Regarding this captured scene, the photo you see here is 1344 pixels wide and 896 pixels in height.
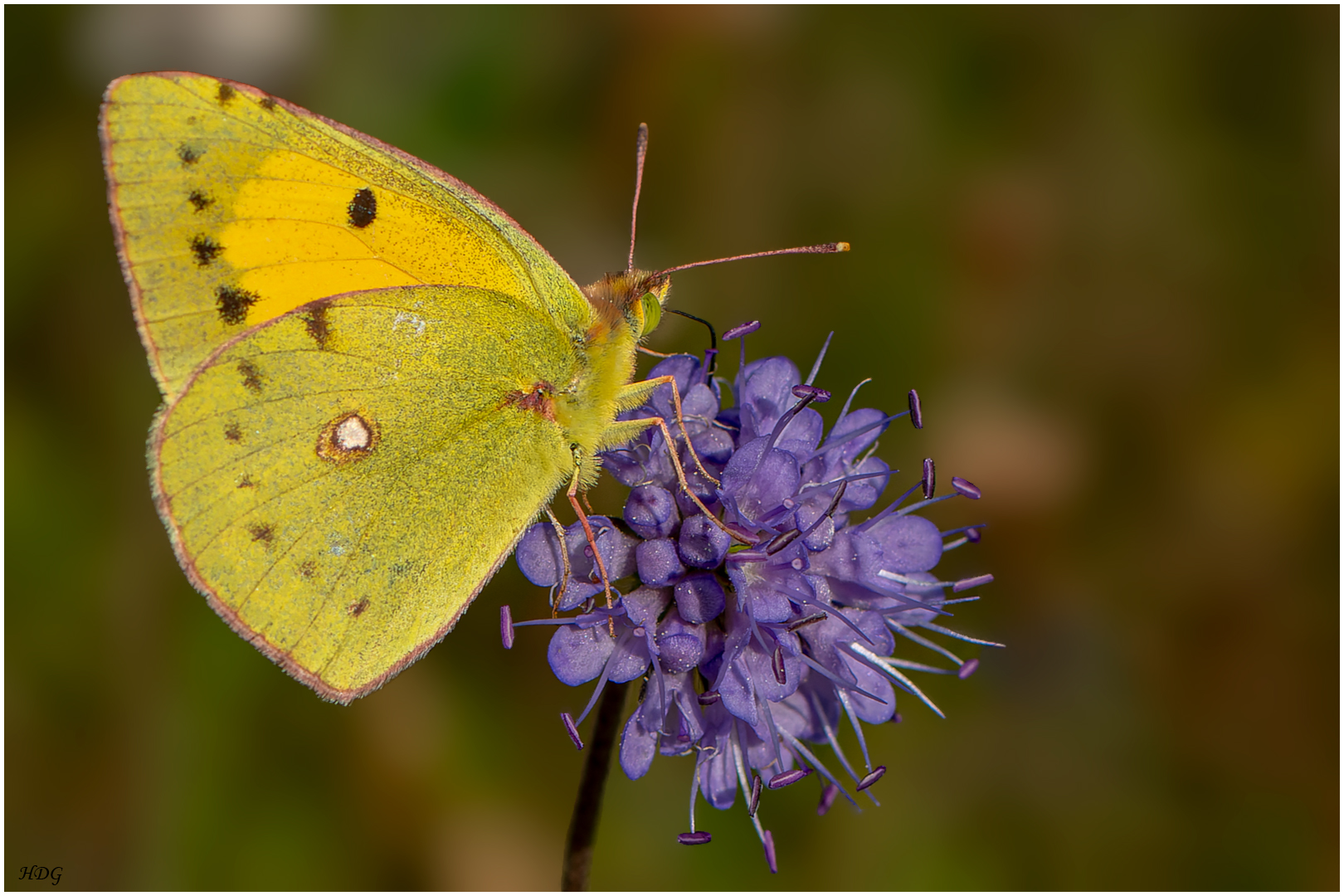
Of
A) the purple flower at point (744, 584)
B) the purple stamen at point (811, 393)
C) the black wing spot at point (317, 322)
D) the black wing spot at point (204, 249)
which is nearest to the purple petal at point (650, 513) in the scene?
the purple flower at point (744, 584)

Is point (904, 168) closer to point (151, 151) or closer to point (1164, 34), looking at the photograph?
point (1164, 34)

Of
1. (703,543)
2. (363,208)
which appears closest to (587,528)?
(703,543)

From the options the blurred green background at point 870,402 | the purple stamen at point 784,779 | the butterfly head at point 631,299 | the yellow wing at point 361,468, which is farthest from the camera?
the blurred green background at point 870,402

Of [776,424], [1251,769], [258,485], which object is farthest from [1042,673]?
[258,485]

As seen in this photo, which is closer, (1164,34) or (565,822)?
(565,822)

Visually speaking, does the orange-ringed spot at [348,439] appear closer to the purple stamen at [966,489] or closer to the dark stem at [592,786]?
the dark stem at [592,786]

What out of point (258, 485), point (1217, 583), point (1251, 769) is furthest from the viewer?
point (1217, 583)
